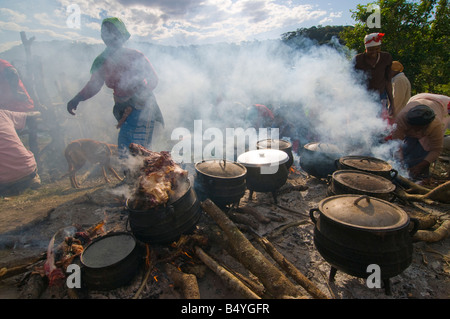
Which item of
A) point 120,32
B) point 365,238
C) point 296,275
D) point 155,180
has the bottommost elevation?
point 296,275

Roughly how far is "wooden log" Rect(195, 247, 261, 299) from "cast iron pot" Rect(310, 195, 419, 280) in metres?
1.15

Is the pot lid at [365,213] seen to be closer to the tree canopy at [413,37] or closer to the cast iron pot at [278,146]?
the cast iron pot at [278,146]

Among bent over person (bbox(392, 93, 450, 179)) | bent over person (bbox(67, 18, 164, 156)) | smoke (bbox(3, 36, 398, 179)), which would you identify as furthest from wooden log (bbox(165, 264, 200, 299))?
bent over person (bbox(392, 93, 450, 179))

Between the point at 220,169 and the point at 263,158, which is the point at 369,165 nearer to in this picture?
the point at 263,158

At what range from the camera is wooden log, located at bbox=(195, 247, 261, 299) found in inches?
97.3

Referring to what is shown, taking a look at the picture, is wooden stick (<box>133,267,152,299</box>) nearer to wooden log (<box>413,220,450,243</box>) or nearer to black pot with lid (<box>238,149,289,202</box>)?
black pot with lid (<box>238,149,289,202</box>)

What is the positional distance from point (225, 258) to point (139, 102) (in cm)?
427

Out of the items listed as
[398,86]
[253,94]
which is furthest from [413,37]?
[253,94]

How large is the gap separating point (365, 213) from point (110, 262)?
3287 mm

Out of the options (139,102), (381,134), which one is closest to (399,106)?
(381,134)

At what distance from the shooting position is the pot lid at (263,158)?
479cm

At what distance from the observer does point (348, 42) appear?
9.26 meters

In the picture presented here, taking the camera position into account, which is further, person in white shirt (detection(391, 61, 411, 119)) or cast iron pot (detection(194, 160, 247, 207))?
person in white shirt (detection(391, 61, 411, 119))

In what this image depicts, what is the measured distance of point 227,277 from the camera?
8.83 feet
